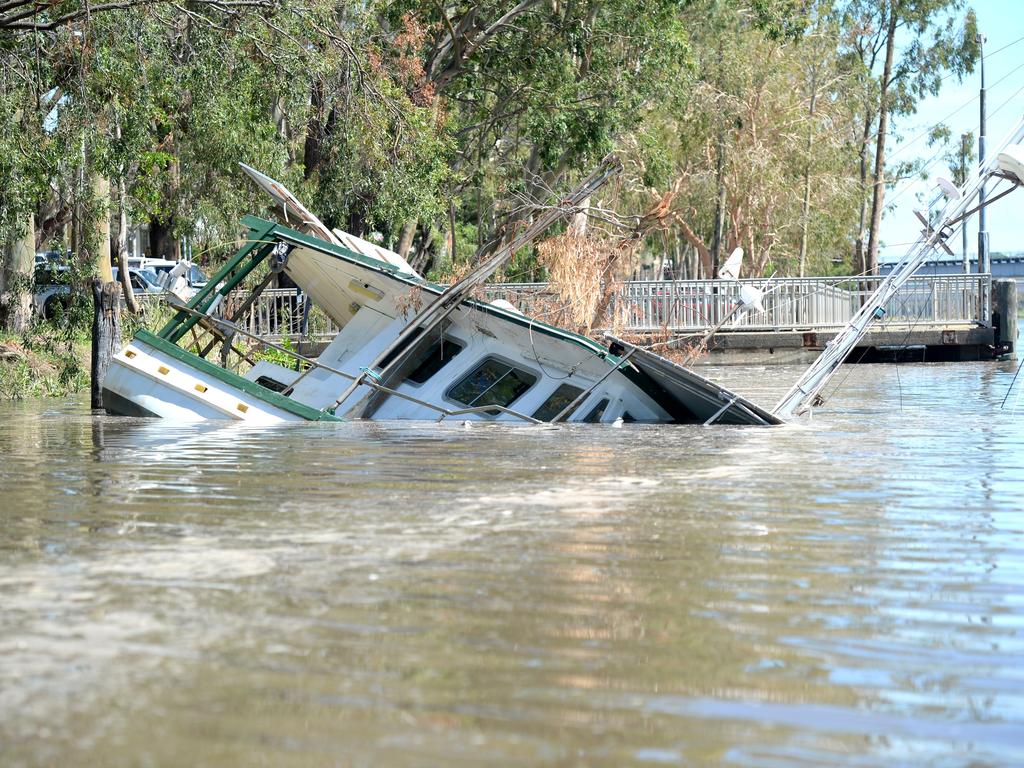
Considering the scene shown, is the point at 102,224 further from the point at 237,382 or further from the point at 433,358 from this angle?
the point at 433,358

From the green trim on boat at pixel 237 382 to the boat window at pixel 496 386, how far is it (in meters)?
1.81

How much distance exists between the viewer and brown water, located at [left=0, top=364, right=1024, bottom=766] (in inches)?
200

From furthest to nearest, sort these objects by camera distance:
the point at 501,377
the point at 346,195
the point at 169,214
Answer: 1. the point at 169,214
2. the point at 346,195
3. the point at 501,377

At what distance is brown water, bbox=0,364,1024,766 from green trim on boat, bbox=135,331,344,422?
5.16 meters

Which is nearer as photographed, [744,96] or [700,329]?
[700,329]

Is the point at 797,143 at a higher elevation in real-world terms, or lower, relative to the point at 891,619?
higher

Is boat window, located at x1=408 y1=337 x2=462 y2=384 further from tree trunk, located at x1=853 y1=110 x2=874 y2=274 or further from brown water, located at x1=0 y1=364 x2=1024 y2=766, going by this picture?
tree trunk, located at x1=853 y1=110 x2=874 y2=274

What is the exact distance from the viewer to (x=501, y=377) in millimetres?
19109

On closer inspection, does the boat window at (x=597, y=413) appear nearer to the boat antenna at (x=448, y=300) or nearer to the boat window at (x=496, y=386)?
the boat window at (x=496, y=386)

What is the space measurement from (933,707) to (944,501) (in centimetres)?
583

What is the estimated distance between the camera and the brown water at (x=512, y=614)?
5074mm

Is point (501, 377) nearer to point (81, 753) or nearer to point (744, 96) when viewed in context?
point (81, 753)

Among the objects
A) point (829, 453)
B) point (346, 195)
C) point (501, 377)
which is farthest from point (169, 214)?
point (829, 453)

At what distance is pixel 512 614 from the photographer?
22.7 feet
